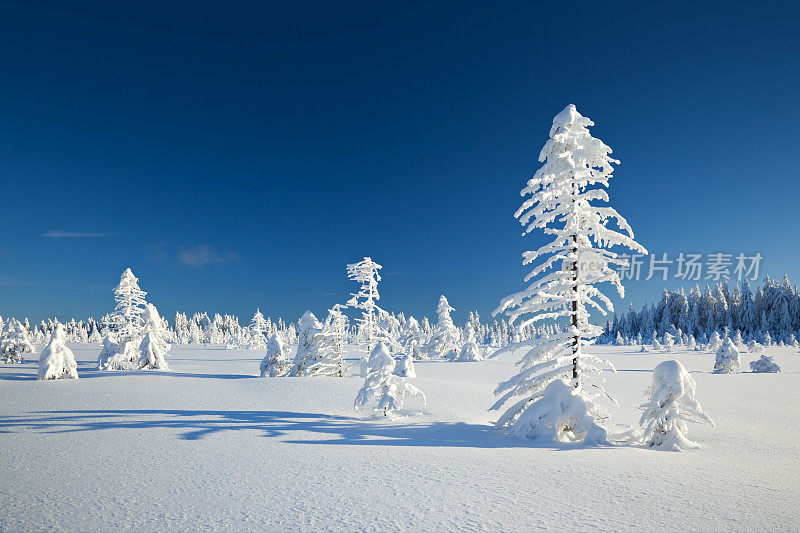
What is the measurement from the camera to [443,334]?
5762 cm

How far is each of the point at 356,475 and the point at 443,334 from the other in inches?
2062

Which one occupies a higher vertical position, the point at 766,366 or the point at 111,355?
the point at 766,366

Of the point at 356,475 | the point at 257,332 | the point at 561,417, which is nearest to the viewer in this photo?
the point at 356,475

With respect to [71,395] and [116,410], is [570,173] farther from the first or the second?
[71,395]

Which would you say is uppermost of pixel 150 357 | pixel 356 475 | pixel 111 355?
pixel 356 475

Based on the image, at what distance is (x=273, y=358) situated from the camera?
86.2 ft

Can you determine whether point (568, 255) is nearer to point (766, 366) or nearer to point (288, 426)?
point (288, 426)

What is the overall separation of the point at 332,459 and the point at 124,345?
34442 mm

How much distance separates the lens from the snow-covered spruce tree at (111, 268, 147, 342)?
33.7 m

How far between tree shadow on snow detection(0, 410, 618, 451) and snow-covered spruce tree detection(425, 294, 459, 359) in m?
46.0

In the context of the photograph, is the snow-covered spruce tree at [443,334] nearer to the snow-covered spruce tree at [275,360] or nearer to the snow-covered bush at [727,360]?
the snow-covered bush at [727,360]

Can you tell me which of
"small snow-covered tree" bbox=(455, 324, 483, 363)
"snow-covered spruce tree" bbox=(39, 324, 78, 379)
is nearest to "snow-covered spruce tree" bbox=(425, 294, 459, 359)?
"small snow-covered tree" bbox=(455, 324, 483, 363)

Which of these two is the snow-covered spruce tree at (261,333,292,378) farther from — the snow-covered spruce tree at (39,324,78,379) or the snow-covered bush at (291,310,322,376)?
the snow-covered spruce tree at (39,324,78,379)

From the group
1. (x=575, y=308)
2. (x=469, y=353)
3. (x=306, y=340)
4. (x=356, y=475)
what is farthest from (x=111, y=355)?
(x=469, y=353)
